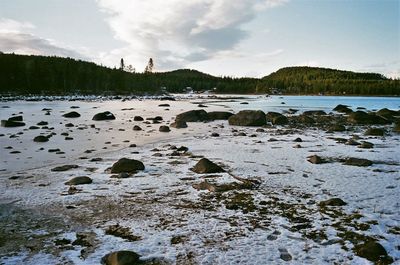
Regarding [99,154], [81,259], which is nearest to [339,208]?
[81,259]

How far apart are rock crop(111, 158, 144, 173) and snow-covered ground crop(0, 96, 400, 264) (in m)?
0.48

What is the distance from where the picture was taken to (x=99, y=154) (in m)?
16.3

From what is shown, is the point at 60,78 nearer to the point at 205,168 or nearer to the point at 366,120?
the point at 366,120

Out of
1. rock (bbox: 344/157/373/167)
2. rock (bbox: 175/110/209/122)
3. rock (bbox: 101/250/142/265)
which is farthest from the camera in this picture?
rock (bbox: 175/110/209/122)

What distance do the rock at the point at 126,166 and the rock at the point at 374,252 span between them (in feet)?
27.8

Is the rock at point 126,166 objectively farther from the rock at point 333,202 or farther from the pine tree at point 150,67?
the pine tree at point 150,67

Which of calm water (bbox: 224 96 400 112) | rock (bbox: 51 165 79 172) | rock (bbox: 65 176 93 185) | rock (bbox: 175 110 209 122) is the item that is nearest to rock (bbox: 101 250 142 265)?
rock (bbox: 65 176 93 185)

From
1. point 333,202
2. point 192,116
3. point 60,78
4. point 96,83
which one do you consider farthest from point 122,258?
point 96,83

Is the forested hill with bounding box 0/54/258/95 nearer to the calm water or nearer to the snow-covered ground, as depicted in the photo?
the calm water

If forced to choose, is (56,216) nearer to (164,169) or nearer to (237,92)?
(164,169)

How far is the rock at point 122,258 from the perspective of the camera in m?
6.14

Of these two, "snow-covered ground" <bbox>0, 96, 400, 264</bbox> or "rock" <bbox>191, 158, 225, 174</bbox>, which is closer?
"snow-covered ground" <bbox>0, 96, 400, 264</bbox>

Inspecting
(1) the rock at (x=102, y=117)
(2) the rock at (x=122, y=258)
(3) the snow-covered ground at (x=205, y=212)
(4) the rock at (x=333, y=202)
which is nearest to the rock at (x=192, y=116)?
(1) the rock at (x=102, y=117)

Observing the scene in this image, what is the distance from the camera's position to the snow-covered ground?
664cm
